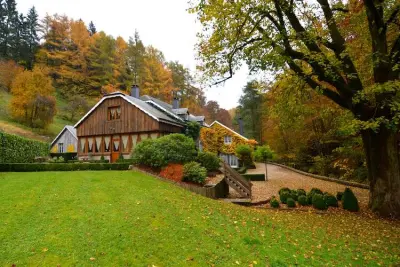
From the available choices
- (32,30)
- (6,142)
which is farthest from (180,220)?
(32,30)

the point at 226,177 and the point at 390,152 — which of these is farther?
the point at 226,177

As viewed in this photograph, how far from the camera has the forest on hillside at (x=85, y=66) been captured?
47281 mm

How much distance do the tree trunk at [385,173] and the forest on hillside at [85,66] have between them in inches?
1529

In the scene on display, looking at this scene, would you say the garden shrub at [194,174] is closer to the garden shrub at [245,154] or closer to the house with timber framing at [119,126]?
the house with timber framing at [119,126]

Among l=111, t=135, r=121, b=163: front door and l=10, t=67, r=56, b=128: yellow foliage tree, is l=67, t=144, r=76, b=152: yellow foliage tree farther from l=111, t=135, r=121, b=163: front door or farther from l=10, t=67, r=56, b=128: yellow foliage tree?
l=111, t=135, r=121, b=163: front door

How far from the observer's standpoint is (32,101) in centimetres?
3884

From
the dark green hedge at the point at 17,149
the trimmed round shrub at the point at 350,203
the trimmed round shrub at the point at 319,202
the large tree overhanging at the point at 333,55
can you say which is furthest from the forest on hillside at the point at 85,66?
the trimmed round shrub at the point at 350,203

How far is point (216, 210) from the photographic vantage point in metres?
8.64

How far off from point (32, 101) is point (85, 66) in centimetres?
1747

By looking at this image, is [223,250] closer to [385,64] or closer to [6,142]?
[385,64]

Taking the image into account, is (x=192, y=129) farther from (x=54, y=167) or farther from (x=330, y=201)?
(x=330, y=201)

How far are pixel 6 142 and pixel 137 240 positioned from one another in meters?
16.0

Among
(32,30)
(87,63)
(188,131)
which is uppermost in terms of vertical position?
(32,30)

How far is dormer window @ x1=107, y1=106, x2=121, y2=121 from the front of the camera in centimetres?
2535
